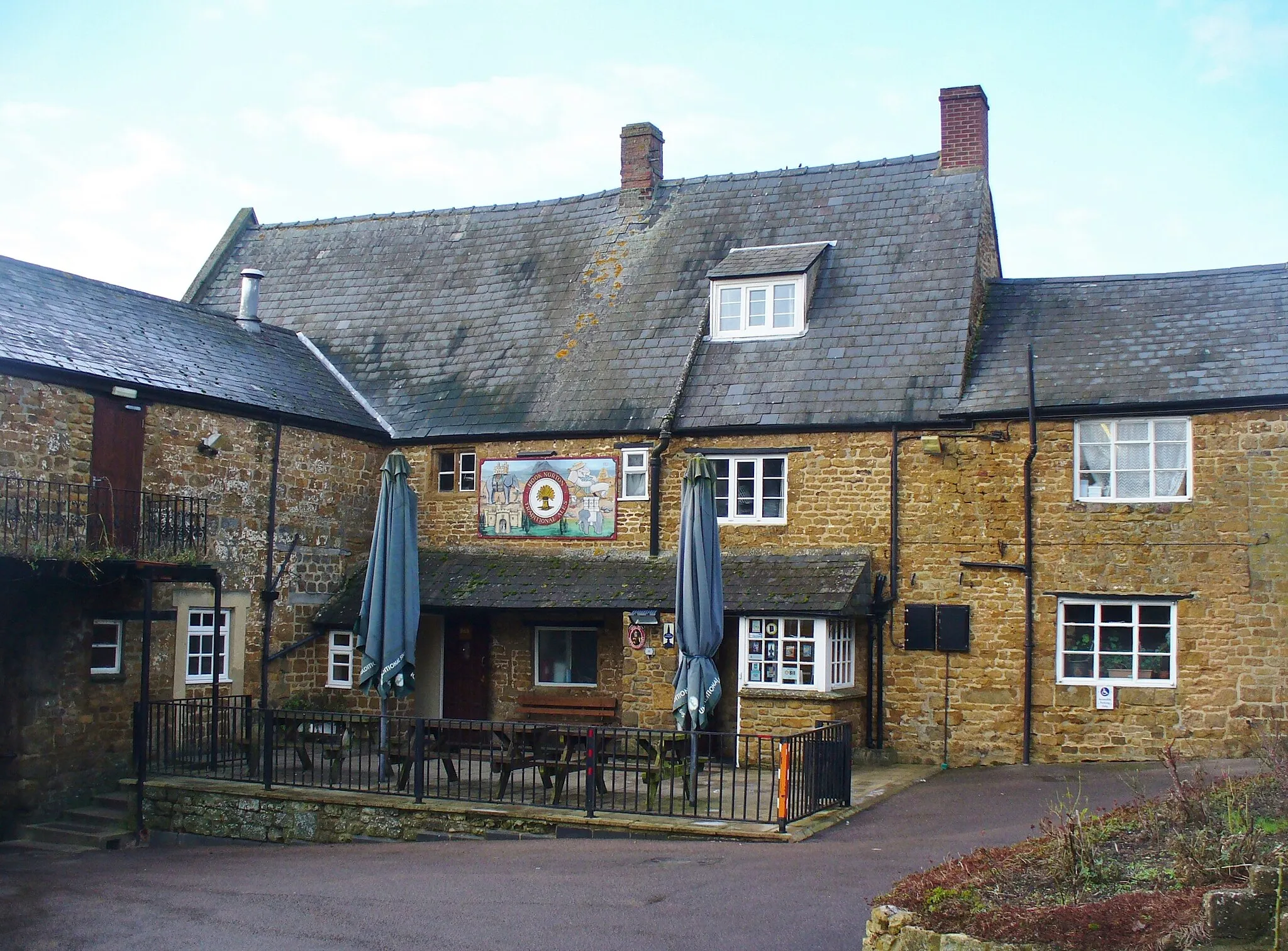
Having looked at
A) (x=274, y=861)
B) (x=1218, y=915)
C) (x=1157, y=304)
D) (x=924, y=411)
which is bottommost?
(x=274, y=861)

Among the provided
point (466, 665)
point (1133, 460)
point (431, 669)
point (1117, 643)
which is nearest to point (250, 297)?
point (431, 669)

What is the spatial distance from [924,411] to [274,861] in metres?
10.8

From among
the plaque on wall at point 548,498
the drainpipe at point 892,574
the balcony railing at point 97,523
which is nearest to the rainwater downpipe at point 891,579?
the drainpipe at point 892,574

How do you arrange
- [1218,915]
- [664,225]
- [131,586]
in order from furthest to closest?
[664,225]
[131,586]
[1218,915]

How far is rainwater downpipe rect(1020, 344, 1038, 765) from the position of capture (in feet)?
58.1

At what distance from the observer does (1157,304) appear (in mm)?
19250

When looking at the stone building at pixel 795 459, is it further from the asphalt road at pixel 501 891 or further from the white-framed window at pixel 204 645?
the asphalt road at pixel 501 891

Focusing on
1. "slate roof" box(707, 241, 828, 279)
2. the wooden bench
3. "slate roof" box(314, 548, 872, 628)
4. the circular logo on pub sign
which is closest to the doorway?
"slate roof" box(314, 548, 872, 628)

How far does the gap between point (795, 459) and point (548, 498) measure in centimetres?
419

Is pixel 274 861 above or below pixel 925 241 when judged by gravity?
below

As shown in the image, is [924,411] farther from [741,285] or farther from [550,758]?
[550,758]

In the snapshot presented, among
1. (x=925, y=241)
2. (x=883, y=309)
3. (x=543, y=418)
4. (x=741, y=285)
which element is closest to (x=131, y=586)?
(x=543, y=418)

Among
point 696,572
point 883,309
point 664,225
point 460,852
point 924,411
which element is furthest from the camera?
point 664,225

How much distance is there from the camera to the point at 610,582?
1955cm
